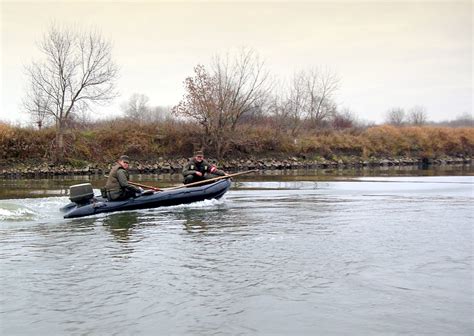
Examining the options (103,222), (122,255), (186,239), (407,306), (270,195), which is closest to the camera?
(407,306)

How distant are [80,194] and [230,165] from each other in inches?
1007

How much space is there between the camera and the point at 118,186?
44.8 feet

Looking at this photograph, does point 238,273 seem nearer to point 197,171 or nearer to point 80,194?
point 80,194

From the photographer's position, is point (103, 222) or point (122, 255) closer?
point (122, 255)

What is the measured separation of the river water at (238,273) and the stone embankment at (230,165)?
2079 centimetres

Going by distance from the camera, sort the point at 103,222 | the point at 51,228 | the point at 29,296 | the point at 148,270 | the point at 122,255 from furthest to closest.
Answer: the point at 103,222 → the point at 51,228 → the point at 122,255 → the point at 148,270 → the point at 29,296

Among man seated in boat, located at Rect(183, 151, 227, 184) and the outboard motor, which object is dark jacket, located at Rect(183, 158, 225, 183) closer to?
man seated in boat, located at Rect(183, 151, 227, 184)

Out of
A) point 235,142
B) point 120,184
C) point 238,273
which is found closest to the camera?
point 238,273

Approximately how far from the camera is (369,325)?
17.6ft

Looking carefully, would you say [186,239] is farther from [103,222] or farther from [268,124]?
[268,124]

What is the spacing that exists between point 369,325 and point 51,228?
8018 mm

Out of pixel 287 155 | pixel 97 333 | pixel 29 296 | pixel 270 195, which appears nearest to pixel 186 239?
pixel 29 296

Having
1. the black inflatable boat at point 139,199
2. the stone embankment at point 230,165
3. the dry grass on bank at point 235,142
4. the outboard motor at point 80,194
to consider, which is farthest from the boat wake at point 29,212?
the dry grass on bank at point 235,142

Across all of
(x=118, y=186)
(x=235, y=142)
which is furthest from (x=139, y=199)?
(x=235, y=142)
